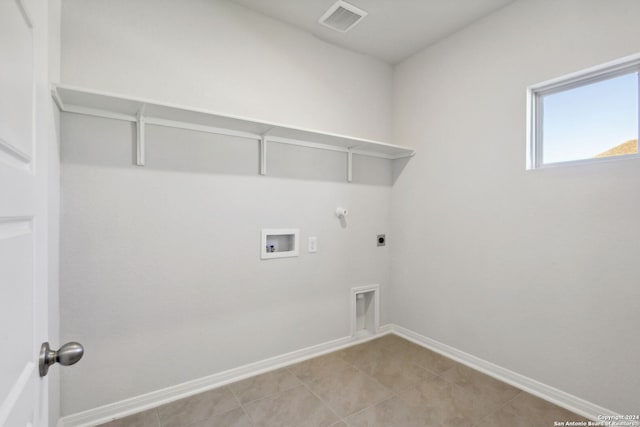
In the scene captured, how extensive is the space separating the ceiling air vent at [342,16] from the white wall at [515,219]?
850 mm

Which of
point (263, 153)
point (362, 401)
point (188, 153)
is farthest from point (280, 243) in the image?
point (362, 401)

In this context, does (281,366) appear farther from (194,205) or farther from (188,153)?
(188,153)

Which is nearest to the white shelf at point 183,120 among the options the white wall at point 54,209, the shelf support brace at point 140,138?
the shelf support brace at point 140,138

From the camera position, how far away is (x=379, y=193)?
10.1 feet

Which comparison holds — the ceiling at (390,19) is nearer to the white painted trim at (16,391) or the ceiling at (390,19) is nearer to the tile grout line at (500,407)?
the white painted trim at (16,391)

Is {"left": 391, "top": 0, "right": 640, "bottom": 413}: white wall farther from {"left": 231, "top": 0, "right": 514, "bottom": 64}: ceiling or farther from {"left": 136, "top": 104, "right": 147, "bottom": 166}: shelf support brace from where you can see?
{"left": 136, "top": 104, "right": 147, "bottom": 166}: shelf support brace

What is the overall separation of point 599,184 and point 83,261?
3.12 meters

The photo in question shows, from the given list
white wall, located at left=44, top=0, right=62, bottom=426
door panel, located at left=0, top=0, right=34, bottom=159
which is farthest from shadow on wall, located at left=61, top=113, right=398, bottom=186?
door panel, located at left=0, top=0, right=34, bottom=159

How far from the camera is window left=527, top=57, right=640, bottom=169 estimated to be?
1804mm

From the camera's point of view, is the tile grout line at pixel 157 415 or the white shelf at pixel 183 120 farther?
the tile grout line at pixel 157 415

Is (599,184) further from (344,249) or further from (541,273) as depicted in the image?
(344,249)

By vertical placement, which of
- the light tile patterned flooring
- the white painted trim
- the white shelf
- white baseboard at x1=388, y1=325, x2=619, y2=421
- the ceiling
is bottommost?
the light tile patterned flooring

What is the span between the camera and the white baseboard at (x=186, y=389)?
1.74 m

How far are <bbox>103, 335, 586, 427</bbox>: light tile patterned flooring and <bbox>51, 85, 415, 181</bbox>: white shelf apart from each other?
5.18ft
